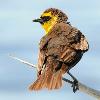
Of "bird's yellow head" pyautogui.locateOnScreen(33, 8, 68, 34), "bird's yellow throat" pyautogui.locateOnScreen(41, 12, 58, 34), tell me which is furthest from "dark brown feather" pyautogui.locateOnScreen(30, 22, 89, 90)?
"bird's yellow head" pyautogui.locateOnScreen(33, 8, 68, 34)

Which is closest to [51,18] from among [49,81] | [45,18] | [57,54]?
[45,18]

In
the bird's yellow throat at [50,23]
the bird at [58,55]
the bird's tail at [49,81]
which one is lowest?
the bird's tail at [49,81]

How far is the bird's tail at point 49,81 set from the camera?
268 centimetres

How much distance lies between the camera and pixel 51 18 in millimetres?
4820

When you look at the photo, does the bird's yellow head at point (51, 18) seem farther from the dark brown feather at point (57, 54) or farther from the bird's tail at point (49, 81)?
the bird's tail at point (49, 81)

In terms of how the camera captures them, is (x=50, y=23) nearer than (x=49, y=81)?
No

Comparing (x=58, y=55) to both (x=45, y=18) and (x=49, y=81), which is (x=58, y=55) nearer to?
(x=49, y=81)

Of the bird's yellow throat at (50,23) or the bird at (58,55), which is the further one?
the bird's yellow throat at (50,23)

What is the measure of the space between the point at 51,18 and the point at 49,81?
2.09 m

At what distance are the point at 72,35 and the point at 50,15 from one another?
1067 millimetres

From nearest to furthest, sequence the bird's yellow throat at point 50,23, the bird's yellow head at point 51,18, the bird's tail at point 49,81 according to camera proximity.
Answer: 1. the bird's tail at point 49,81
2. the bird's yellow throat at point 50,23
3. the bird's yellow head at point 51,18

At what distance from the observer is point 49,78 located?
9.96ft

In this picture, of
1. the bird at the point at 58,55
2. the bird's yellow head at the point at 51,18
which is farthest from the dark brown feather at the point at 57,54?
the bird's yellow head at the point at 51,18

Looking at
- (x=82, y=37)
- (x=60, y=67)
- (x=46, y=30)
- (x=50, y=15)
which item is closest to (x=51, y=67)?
(x=60, y=67)
